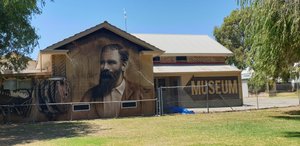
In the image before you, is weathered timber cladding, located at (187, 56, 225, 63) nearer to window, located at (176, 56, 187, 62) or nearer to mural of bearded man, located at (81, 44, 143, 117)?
window, located at (176, 56, 187, 62)

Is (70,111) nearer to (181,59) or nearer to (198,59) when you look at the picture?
(181,59)

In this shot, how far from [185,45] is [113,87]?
1320 centimetres

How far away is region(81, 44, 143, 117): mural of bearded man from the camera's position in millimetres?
26438

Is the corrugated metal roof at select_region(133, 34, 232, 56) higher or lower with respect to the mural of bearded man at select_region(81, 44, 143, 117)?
higher

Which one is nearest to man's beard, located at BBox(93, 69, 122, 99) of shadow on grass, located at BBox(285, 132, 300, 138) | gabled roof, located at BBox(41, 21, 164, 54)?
gabled roof, located at BBox(41, 21, 164, 54)

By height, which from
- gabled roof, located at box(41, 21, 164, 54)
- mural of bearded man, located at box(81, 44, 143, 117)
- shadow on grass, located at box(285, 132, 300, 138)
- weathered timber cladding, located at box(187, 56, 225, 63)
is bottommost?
shadow on grass, located at box(285, 132, 300, 138)

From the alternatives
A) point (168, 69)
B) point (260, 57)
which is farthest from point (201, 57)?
point (260, 57)

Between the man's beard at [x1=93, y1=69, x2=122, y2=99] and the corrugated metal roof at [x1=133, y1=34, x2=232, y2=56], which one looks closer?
the man's beard at [x1=93, y1=69, x2=122, y2=99]

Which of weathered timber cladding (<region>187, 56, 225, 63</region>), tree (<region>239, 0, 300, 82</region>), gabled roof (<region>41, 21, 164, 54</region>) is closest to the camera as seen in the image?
tree (<region>239, 0, 300, 82</region>)

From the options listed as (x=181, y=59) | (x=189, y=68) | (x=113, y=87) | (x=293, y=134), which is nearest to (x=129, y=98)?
(x=113, y=87)

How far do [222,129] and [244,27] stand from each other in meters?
4.33

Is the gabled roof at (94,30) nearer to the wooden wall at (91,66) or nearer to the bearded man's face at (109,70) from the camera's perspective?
the wooden wall at (91,66)

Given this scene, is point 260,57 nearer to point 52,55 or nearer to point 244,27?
point 244,27

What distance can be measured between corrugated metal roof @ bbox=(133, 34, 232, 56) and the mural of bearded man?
8.51m
